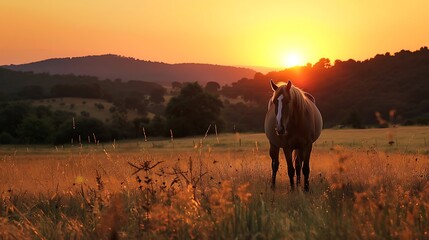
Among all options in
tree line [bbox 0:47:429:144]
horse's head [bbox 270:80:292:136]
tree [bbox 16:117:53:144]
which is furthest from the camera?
tree [bbox 16:117:53:144]

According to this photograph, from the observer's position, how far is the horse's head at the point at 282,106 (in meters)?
9.13

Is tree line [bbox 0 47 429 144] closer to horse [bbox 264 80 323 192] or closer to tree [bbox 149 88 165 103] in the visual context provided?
tree [bbox 149 88 165 103]

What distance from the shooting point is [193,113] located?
237ft

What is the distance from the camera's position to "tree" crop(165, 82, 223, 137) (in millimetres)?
71500

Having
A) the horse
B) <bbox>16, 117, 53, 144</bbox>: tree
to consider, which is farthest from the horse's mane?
<bbox>16, 117, 53, 144</bbox>: tree

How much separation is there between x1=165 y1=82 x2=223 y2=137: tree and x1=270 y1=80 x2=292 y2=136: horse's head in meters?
61.3

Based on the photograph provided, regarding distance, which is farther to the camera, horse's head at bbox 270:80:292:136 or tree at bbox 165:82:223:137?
tree at bbox 165:82:223:137

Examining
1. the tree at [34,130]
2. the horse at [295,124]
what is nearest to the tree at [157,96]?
the tree at [34,130]

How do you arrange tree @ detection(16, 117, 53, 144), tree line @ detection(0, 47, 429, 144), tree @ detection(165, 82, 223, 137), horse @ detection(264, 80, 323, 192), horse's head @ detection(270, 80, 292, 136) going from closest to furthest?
horse's head @ detection(270, 80, 292, 136) → horse @ detection(264, 80, 323, 192) → tree @ detection(165, 82, 223, 137) → tree line @ detection(0, 47, 429, 144) → tree @ detection(16, 117, 53, 144)

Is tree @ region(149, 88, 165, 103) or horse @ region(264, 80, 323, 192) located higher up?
tree @ region(149, 88, 165, 103)

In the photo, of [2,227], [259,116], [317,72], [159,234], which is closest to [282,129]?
[159,234]

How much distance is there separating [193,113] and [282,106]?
63089mm

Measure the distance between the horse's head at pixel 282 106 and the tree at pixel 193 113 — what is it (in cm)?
6133

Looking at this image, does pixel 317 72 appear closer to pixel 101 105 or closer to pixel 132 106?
pixel 132 106
